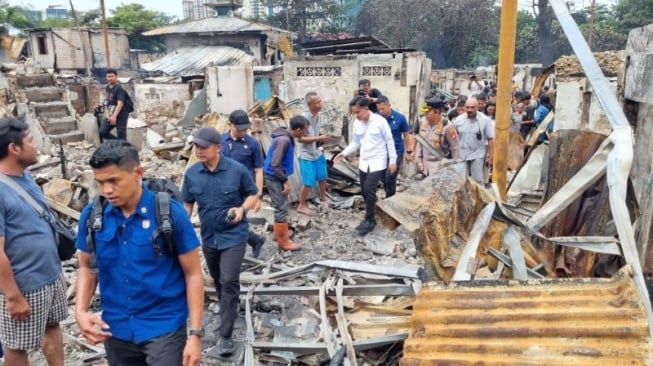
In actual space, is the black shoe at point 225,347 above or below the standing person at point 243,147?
below

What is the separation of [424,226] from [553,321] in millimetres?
1182

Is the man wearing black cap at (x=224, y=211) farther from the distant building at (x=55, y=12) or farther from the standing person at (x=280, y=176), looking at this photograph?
the distant building at (x=55, y=12)

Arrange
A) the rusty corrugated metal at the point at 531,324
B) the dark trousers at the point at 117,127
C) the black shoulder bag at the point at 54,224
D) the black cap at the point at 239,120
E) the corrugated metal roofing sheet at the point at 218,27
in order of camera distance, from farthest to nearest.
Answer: the corrugated metal roofing sheet at the point at 218,27, the dark trousers at the point at 117,127, the black cap at the point at 239,120, the black shoulder bag at the point at 54,224, the rusty corrugated metal at the point at 531,324

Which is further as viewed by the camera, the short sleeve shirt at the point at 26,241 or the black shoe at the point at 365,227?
the black shoe at the point at 365,227

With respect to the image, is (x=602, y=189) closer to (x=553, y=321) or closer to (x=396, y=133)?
(x=553, y=321)

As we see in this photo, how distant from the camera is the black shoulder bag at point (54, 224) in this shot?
10.1ft

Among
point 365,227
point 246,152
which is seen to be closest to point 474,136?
point 365,227

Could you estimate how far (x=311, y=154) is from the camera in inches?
300

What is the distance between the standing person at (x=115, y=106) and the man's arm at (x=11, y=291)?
22.3 ft

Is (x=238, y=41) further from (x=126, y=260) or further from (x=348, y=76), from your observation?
(x=126, y=260)

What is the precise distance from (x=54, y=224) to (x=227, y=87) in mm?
13905

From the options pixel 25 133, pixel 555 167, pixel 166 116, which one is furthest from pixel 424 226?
pixel 166 116

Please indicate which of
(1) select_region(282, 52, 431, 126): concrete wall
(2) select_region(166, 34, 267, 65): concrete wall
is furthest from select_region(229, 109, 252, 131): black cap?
(2) select_region(166, 34, 267, 65): concrete wall

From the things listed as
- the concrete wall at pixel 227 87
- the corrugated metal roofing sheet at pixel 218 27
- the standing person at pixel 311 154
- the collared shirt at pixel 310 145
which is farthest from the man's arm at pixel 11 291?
the corrugated metal roofing sheet at pixel 218 27
